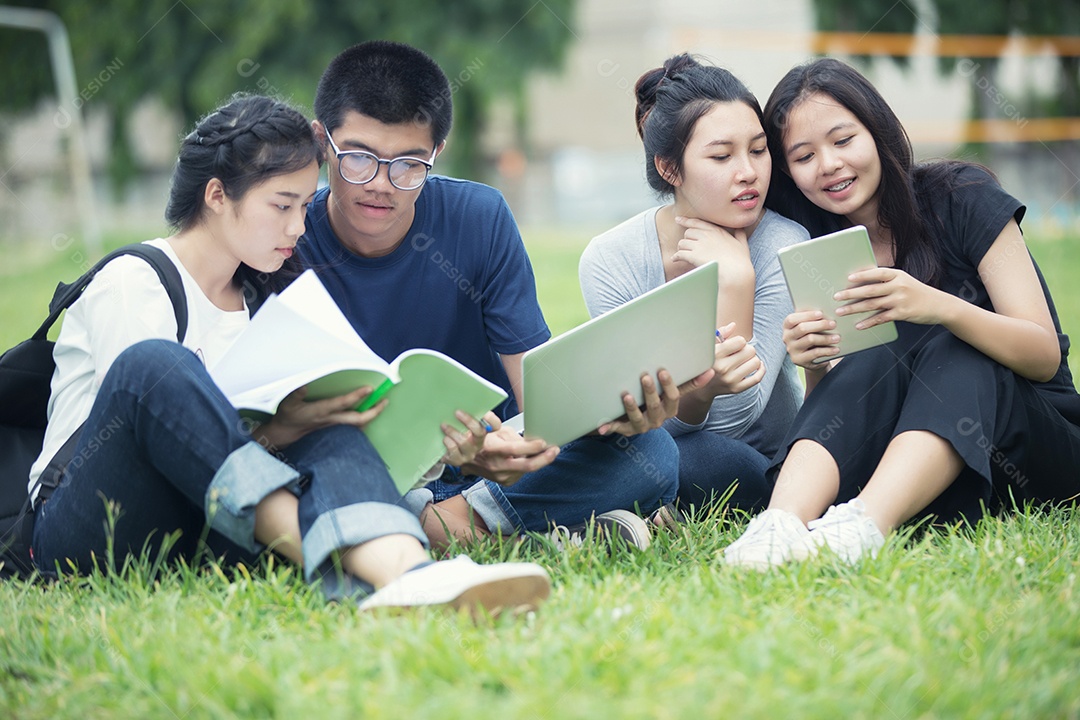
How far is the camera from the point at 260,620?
1.86 meters

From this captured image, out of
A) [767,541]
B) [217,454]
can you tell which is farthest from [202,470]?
[767,541]

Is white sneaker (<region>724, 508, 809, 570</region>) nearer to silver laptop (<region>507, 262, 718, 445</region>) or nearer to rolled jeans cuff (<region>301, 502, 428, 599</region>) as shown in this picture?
silver laptop (<region>507, 262, 718, 445</region>)

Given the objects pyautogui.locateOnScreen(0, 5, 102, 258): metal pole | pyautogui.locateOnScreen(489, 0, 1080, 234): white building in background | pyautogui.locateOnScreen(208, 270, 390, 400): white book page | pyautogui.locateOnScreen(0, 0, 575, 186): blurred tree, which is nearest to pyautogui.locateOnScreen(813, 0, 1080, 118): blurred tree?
pyautogui.locateOnScreen(489, 0, 1080, 234): white building in background

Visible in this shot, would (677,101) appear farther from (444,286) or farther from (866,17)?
(866,17)

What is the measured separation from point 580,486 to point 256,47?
14.5m

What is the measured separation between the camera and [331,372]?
6.11 ft

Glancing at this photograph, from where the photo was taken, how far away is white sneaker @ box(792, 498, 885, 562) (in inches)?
82.1

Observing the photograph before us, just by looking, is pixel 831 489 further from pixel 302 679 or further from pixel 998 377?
pixel 302 679

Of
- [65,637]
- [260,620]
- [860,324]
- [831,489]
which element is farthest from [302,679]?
[860,324]

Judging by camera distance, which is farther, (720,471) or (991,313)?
(720,471)

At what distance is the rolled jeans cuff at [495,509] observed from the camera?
244 cm

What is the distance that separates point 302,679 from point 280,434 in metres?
0.60

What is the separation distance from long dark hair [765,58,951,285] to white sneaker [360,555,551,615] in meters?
1.35

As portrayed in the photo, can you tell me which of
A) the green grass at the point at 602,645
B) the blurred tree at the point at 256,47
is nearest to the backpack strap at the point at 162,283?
the green grass at the point at 602,645
